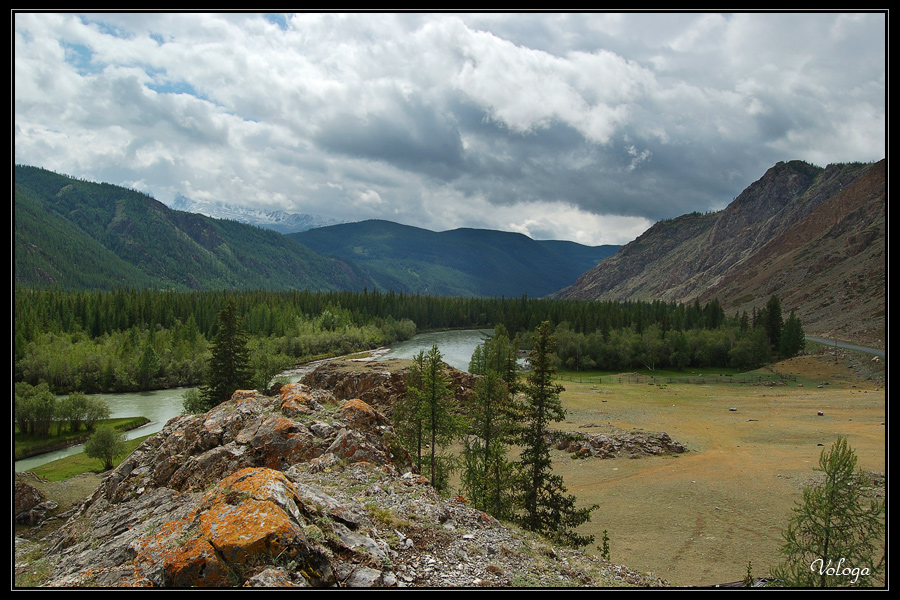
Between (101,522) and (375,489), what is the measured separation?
7668 mm

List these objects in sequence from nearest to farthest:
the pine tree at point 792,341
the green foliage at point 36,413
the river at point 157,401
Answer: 1. the river at point 157,401
2. the green foliage at point 36,413
3. the pine tree at point 792,341

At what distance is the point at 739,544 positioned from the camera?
22.6 meters

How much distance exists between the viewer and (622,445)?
4016 cm

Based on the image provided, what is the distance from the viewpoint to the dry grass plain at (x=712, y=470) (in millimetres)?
22141

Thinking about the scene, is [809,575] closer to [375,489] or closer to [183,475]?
[375,489]

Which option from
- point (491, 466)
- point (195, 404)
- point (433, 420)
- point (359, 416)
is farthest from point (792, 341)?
point (195, 404)

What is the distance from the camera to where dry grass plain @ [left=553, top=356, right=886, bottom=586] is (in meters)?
22.1

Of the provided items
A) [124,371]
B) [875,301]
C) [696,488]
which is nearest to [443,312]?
[124,371]

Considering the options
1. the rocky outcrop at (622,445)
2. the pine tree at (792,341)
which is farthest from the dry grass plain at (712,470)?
the pine tree at (792,341)

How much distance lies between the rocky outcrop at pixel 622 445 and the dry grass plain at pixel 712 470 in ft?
3.66

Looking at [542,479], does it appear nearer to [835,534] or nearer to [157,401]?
[835,534]

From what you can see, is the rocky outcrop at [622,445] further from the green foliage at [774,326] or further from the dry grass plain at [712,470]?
the green foliage at [774,326]
